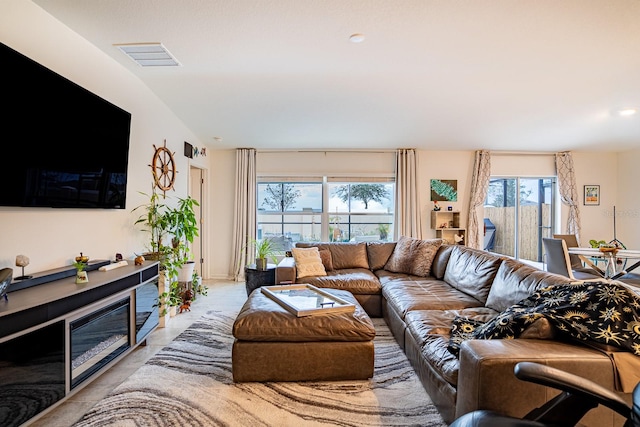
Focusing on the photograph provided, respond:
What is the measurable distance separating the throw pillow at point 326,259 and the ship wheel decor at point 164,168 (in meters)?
2.11

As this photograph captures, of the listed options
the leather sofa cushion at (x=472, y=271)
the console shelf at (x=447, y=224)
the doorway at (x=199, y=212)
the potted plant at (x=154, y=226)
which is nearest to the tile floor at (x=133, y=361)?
the potted plant at (x=154, y=226)

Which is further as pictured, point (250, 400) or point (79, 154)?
point (79, 154)

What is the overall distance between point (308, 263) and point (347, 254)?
67 cm

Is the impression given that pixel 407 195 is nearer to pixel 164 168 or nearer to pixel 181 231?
pixel 181 231

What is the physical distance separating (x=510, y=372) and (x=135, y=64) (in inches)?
144

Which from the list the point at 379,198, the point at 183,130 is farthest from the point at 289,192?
the point at 183,130

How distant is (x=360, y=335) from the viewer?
224cm

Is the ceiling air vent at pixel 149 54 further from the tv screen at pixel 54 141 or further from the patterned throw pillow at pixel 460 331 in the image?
the patterned throw pillow at pixel 460 331

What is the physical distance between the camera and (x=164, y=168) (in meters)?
3.92

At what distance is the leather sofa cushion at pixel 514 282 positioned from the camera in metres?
2.12

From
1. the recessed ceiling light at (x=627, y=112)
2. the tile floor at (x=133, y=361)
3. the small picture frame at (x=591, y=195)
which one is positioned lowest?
→ the tile floor at (x=133, y=361)

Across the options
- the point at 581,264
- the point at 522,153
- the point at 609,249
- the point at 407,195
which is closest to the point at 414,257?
the point at 407,195

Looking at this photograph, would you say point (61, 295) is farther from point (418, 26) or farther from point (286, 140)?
point (286, 140)

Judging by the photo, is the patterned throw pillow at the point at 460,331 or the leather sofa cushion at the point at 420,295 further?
the leather sofa cushion at the point at 420,295
